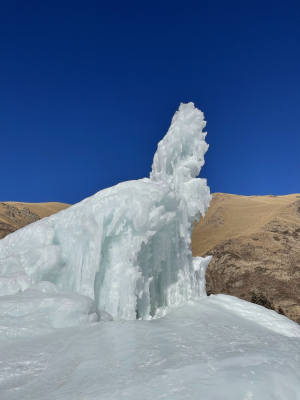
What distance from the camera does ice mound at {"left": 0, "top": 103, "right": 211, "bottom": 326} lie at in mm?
8258

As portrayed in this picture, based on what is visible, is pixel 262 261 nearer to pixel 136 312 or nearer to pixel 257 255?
pixel 257 255

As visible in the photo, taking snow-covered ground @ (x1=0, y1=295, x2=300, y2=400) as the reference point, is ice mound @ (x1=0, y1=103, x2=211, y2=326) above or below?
above

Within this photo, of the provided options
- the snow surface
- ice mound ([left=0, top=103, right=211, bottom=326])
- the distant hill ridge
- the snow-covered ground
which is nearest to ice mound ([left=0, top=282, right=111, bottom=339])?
the snow surface

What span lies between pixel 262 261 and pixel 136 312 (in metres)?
22.8

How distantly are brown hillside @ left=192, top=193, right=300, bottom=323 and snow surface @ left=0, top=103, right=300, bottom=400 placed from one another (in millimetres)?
15291

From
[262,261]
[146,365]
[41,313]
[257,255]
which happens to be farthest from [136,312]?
[257,255]

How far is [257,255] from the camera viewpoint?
96.2 feet

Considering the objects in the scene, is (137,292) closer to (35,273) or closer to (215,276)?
(35,273)

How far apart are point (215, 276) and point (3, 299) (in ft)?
82.6

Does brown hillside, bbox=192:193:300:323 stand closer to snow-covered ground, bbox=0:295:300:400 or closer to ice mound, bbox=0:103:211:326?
ice mound, bbox=0:103:211:326

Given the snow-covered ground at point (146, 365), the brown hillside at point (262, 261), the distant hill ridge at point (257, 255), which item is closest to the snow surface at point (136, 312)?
the snow-covered ground at point (146, 365)

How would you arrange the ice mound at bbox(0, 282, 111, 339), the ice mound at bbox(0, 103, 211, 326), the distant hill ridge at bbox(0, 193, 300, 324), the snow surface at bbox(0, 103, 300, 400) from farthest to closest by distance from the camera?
the distant hill ridge at bbox(0, 193, 300, 324), the ice mound at bbox(0, 103, 211, 326), the ice mound at bbox(0, 282, 111, 339), the snow surface at bbox(0, 103, 300, 400)

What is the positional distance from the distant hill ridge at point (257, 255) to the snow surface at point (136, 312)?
15.5 m

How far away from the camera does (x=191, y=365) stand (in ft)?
12.2
